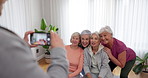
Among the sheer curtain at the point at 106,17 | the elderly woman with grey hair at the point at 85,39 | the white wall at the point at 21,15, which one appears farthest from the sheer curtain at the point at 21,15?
the elderly woman with grey hair at the point at 85,39

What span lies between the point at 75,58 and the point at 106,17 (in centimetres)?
223

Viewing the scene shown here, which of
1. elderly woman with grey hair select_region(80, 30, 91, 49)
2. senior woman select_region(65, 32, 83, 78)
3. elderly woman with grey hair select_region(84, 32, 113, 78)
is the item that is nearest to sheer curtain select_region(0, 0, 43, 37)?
senior woman select_region(65, 32, 83, 78)

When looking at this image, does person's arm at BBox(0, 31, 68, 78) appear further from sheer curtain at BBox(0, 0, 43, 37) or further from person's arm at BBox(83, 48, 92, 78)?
sheer curtain at BBox(0, 0, 43, 37)

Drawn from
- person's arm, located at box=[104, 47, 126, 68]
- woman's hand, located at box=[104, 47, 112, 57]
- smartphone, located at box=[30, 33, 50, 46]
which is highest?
smartphone, located at box=[30, 33, 50, 46]

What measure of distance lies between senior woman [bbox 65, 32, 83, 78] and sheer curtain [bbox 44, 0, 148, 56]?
2.01m

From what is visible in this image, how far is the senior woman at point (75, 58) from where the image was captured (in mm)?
1708

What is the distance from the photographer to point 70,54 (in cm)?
179

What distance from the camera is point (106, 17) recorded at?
12.0 feet

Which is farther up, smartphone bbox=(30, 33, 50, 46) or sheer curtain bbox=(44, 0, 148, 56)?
sheer curtain bbox=(44, 0, 148, 56)

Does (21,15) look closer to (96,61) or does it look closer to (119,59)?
(96,61)

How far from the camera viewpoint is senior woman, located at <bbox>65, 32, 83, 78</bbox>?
1.71 metres

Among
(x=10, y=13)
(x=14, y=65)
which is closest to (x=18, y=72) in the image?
(x=14, y=65)

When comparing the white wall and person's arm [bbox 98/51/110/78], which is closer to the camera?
person's arm [bbox 98/51/110/78]

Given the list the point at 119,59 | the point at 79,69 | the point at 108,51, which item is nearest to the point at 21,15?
the point at 79,69
